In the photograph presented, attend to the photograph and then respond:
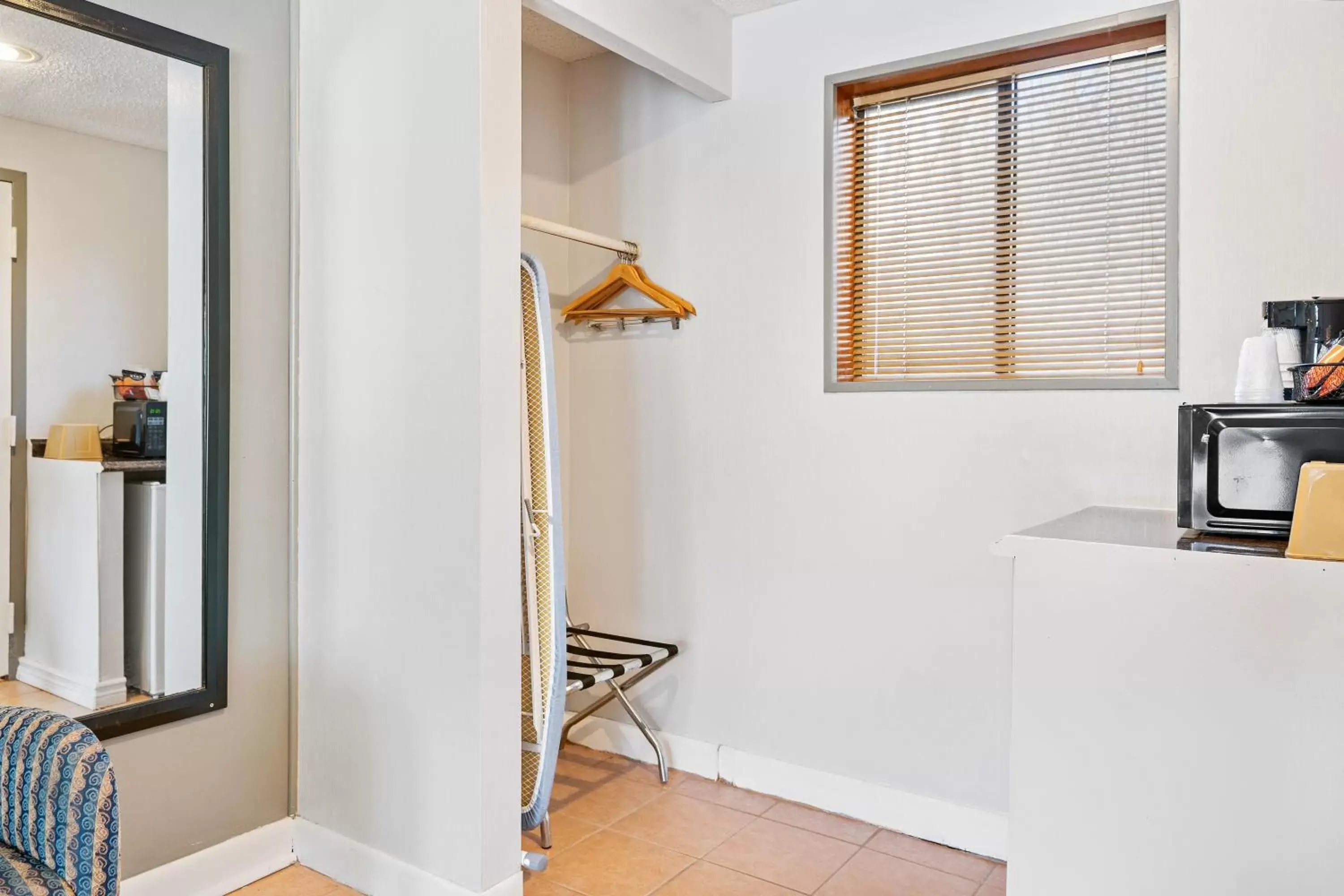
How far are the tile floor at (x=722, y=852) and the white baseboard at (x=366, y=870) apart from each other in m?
0.23

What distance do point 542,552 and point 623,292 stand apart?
1163 mm

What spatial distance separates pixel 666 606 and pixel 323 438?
127cm

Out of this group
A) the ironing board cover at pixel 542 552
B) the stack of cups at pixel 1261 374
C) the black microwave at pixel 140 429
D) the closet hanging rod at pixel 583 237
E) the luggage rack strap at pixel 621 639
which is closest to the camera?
the stack of cups at pixel 1261 374

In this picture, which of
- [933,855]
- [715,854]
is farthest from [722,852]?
[933,855]

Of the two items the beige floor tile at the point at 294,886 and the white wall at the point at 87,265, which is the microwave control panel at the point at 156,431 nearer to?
the white wall at the point at 87,265

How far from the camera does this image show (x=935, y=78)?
2.48 meters

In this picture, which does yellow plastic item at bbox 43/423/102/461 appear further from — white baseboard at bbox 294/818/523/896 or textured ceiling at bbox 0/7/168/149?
white baseboard at bbox 294/818/523/896

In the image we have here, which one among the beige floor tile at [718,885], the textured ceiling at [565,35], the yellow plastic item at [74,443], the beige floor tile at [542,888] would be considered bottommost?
the beige floor tile at [718,885]

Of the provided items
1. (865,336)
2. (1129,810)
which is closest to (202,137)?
(865,336)

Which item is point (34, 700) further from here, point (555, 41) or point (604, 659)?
point (555, 41)

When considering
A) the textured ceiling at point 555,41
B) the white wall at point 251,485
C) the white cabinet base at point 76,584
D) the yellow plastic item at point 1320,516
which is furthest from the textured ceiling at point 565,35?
the yellow plastic item at point 1320,516

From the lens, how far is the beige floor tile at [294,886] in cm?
214

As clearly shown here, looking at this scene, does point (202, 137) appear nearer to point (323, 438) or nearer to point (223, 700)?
point (323, 438)

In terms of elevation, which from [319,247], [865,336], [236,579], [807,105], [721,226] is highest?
[807,105]
